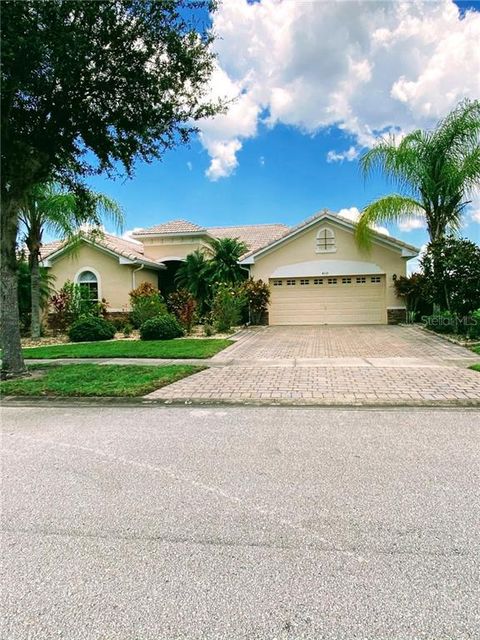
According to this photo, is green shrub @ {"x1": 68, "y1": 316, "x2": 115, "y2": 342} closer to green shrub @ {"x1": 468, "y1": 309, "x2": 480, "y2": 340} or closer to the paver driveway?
the paver driveway

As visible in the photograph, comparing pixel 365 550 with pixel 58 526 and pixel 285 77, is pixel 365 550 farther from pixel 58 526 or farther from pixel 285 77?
pixel 285 77

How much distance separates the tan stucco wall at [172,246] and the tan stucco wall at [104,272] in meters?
1.98

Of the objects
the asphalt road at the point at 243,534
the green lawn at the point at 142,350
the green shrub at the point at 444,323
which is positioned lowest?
Result: the asphalt road at the point at 243,534

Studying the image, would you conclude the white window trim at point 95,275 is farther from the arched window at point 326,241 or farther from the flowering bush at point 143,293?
the arched window at point 326,241

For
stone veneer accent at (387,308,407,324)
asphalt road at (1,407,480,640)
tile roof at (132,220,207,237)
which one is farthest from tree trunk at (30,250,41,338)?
stone veneer accent at (387,308,407,324)

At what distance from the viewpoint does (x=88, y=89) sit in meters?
9.05

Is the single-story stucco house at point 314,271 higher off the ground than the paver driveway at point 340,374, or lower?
higher

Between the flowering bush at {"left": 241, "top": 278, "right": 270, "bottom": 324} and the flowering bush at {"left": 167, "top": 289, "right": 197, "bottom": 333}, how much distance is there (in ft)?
9.08

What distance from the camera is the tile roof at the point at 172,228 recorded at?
23902 mm

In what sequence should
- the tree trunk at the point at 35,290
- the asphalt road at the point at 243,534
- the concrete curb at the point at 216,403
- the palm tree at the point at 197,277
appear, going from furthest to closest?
the palm tree at the point at 197,277 → the tree trunk at the point at 35,290 → the concrete curb at the point at 216,403 → the asphalt road at the point at 243,534

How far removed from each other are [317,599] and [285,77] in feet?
43.0

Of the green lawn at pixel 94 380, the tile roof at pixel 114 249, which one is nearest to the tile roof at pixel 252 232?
→ the tile roof at pixel 114 249

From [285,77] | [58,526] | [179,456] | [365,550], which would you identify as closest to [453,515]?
[365,550]

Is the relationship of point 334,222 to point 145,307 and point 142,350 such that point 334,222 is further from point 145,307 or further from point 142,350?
point 142,350
